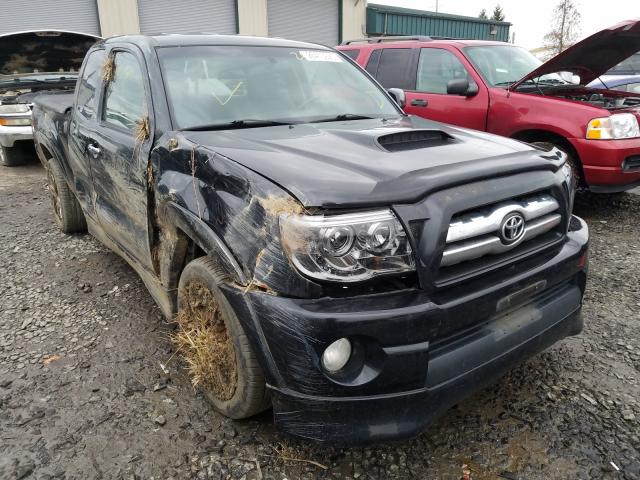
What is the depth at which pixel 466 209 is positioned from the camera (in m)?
1.87

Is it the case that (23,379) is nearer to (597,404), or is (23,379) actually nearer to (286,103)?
(286,103)

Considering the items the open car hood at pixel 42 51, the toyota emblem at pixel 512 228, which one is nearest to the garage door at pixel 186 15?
the open car hood at pixel 42 51

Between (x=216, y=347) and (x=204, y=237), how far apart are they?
0.50 meters

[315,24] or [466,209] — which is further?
[315,24]

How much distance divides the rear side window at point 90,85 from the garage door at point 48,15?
39.6ft

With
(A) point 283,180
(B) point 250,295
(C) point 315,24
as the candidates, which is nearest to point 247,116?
(A) point 283,180

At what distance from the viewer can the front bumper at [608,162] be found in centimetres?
475

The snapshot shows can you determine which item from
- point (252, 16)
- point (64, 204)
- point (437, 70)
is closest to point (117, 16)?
point (252, 16)

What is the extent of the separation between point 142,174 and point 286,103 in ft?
3.05

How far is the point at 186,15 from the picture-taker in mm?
15914

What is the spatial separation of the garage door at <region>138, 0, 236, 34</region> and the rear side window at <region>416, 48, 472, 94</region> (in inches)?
411

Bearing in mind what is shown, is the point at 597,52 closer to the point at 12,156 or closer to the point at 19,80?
the point at 19,80

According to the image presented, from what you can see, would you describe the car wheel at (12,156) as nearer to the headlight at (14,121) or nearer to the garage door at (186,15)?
the headlight at (14,121)

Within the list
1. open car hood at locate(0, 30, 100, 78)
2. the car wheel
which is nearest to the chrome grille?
open car hood at locate(0, 30, 100, 78)
